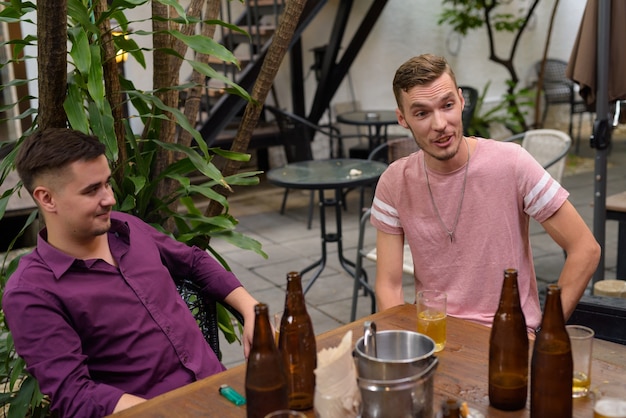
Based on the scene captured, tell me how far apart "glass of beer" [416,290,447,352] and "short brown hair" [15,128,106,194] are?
0.86m

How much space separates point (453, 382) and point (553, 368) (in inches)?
10.6

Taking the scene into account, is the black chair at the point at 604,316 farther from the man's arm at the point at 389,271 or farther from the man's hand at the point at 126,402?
the man's hand at the point at 126,402

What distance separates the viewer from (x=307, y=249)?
573cm

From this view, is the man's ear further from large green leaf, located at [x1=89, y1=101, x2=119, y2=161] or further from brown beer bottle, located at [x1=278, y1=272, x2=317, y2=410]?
brown beer bottle, located at [x1=278, y1=272, x2=317, y2=410]

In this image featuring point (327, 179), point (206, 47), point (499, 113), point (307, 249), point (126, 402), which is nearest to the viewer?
point (126, 402)

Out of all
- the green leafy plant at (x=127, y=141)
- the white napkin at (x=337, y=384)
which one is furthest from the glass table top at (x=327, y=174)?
the white napkin at (x=337, y=384)

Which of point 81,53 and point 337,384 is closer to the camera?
point 337,384

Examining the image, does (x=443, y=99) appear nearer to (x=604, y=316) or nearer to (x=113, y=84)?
(x=604, y=316)

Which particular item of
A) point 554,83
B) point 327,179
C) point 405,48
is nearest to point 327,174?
point 327,179

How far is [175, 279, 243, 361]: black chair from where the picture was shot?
7.63ft

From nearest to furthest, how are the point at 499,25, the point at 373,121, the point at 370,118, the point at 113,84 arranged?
the point at 113,84, the point at 373,121, the point at 370,118, the point at 499,25

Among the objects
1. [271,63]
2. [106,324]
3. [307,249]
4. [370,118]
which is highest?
[271,63]

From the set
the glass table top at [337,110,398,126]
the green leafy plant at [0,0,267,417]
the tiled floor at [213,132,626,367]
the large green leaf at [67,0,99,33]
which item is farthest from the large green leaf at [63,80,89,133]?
the glass table top at [337,110,398,126]

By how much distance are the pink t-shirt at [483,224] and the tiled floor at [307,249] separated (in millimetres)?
1792
